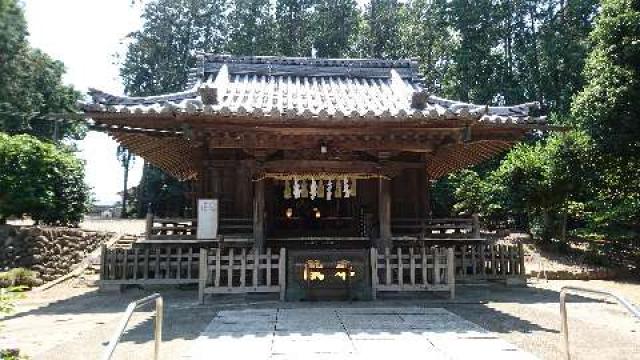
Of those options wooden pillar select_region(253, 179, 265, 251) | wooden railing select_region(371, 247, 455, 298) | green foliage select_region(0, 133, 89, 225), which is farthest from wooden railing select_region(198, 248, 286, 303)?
green foliage select_region(0, 133, 89, 225)

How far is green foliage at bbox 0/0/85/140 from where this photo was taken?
31.8 meters

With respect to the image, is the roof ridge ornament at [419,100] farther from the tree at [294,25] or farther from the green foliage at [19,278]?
the tree at [294,25]

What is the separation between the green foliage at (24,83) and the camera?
31797 millimetres

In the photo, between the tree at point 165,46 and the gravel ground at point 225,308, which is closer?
the gravel ground at point 225,308

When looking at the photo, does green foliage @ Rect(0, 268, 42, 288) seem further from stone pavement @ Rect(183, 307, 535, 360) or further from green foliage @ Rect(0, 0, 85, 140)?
green foliage @ Rect(0, 0, 85, 140)

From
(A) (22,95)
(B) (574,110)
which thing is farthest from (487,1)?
(A) (22,95)

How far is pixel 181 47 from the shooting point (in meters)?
41.3

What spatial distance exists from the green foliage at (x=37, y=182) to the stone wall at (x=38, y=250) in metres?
0.93

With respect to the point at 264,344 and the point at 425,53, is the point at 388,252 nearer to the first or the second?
the point at 264,344

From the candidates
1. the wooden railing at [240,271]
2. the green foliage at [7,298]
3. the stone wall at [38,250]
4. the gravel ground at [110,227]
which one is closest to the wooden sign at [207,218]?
the wooden railing at [240,271]

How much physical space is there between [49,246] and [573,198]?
20.1 m

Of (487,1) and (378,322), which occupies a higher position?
(487,1)

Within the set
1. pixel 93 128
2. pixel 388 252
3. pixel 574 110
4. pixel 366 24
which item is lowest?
pixel 388 252

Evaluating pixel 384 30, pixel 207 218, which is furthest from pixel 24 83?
pixel 207 218
